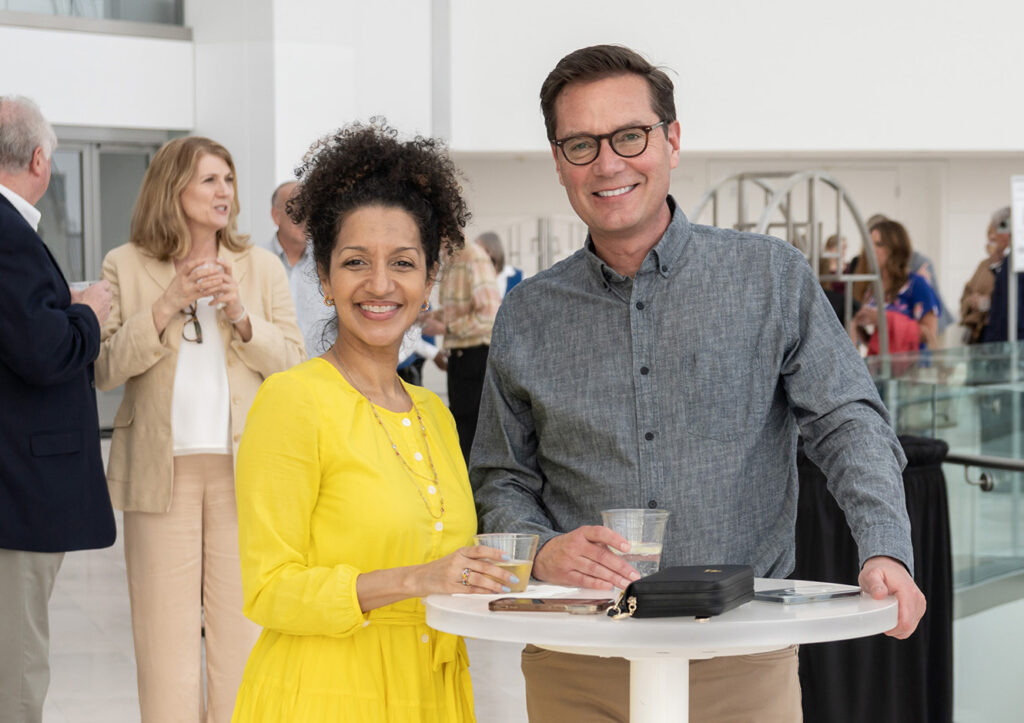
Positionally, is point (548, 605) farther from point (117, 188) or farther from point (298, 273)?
point (117, 188)

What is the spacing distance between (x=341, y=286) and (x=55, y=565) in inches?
65.6

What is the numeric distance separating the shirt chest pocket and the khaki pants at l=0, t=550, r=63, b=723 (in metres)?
1.84

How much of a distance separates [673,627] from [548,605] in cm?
19

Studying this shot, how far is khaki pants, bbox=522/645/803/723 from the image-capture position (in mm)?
2268

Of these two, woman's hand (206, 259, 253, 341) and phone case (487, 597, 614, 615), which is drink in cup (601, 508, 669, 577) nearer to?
phone case (487, 597, 614, 615)

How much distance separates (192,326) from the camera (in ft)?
13.1

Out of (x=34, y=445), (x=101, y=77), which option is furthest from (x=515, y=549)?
(x=101, y=77)

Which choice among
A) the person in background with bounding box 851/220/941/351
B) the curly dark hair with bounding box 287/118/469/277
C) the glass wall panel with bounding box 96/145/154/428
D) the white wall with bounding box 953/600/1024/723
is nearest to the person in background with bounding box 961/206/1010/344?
the person in background with bounding box 851/220/941/351

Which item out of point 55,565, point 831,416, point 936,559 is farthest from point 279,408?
point 936,559

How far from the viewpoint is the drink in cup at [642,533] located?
1.95 m

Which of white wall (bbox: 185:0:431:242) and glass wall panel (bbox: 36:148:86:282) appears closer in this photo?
white wall (bbox: 185:0:431:242)

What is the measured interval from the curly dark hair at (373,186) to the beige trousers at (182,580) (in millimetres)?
1819

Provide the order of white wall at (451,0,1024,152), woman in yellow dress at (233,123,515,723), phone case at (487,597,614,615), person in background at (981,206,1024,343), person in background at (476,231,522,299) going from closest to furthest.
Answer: phone case at (487,597,614,615) < woman in yellow dress at (233,123,515,723) < person in background at (981,206,1024,343) < person in background at (476,231,522,299) < white wall at (451,0,1024,152)

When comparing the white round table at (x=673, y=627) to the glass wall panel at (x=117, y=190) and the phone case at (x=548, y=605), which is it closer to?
the phone case at (x=548, y=605)
